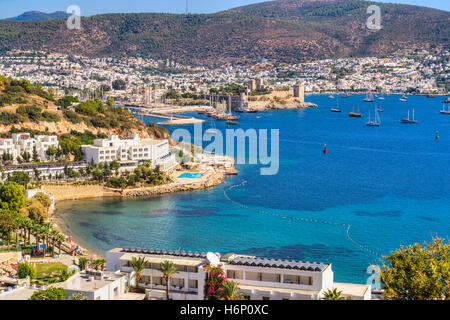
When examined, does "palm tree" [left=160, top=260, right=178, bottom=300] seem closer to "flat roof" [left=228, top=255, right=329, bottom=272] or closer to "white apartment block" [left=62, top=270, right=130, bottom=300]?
"white apartment block" [left=62, top=270, right=130, bottom=300]

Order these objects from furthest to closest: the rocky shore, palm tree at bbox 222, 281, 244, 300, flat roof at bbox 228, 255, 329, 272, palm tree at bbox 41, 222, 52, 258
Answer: the rocky shore, palm tree at bbox 41, 222, 52, 258, flat roof at bbox 228, 255, 329, 272, palm tree at bbox 222, 281, 244, 300

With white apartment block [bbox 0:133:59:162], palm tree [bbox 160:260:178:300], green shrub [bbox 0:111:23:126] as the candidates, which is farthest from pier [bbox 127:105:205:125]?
palm tree [bbox 160:260:178:300]

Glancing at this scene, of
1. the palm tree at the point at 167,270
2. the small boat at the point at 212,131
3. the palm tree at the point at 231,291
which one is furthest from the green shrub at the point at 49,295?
the small boat at the point at 212,131

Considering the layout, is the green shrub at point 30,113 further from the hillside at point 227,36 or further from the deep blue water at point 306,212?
the hillside at point 227,36

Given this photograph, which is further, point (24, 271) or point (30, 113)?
point (30, 113)

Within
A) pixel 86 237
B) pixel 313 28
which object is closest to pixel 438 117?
pixel 86 237

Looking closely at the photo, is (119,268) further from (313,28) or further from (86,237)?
(313,28)

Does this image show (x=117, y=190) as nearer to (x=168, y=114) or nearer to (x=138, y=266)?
(x=138, y=266)

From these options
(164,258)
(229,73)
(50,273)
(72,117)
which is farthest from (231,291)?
(229,73)
